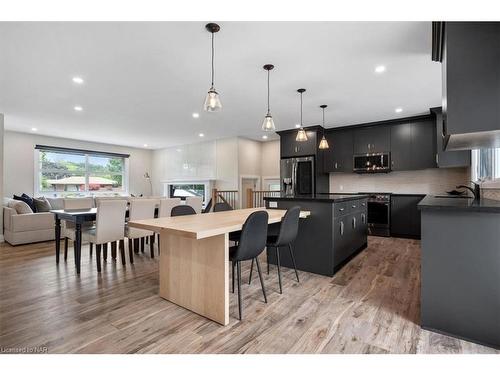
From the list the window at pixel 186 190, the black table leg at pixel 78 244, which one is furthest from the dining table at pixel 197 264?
the window at pixel 186 190

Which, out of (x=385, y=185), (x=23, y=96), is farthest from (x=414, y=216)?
(x=23, y=96)

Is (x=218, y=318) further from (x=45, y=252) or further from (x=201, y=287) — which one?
(x=45, y=252)

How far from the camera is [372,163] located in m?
5.49

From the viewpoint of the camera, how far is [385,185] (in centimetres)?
570

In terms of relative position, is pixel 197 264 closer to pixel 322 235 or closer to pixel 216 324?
pixel 216 324

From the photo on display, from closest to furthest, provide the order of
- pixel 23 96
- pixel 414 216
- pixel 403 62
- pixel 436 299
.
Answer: pixel 436 299 → pixel 403 62 → pixel 23 96 → pixel 414 216

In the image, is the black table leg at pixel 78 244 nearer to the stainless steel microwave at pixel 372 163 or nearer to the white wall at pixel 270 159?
the stainless steel microwave at pixel 372 163

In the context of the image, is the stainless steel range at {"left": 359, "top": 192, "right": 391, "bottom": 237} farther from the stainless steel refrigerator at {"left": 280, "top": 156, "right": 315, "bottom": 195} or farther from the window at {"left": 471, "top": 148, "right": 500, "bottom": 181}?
the window at {"left": 471, "top": 148, "right": 500, "bottom": 181}

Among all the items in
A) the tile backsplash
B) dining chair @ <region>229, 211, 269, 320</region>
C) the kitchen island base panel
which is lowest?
the kitchen island base panel

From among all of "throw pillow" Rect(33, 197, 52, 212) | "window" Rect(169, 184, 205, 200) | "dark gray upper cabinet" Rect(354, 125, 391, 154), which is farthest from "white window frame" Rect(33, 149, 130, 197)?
"dark gray upper cabinet" Rect(354, 125, 391, 154)

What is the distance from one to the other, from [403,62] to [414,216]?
325 cm

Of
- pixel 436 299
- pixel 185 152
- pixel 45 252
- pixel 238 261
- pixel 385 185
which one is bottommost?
pixel 45 252

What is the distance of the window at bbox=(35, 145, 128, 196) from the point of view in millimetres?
6898

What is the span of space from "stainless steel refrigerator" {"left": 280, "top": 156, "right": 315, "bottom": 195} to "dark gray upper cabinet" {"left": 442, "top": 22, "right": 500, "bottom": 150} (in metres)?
4.03
